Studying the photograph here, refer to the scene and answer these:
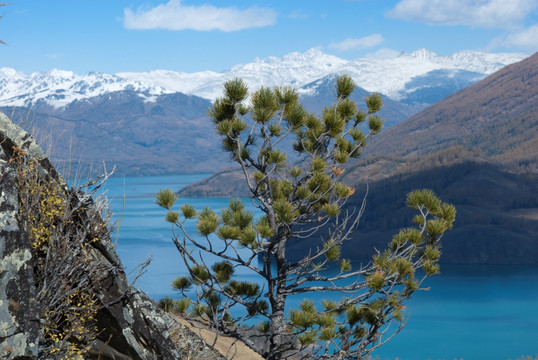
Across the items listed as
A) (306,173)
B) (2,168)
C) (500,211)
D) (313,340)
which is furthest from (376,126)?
(500,211)

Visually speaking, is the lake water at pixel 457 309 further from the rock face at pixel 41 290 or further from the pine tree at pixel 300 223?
the rock face at pixel 41 290

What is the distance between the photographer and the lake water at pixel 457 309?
73.6 m

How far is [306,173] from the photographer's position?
999 centimetres

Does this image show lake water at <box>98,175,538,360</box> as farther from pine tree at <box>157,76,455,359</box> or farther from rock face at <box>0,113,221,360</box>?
rock face at <box>0,113,221,360</box>

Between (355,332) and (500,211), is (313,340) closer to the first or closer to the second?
(355,332)

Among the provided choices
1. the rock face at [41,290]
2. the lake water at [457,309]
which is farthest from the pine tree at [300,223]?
the lake water at [457,309]

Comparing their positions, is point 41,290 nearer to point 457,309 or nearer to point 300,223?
point 300,223

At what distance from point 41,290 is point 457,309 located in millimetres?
97650

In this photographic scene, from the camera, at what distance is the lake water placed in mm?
73562

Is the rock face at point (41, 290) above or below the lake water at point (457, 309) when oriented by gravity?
above

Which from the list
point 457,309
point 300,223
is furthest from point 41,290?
point 457,309

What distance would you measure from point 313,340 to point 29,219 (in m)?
6.10

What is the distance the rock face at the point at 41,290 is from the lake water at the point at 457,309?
4484 cm

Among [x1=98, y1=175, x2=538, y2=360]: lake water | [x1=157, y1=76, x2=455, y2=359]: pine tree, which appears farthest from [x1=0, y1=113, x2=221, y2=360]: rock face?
[x1=98, y1=175, x2=538, y2=360]: lake water
